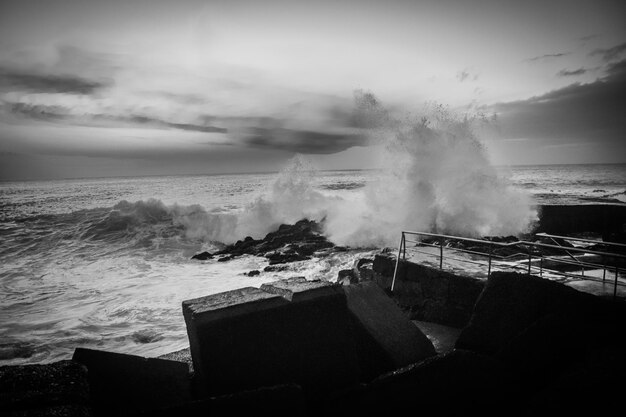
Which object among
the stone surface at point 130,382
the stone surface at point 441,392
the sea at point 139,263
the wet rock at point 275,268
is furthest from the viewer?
the wet rock at point 275,268

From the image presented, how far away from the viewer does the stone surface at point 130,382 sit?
2.07 metres

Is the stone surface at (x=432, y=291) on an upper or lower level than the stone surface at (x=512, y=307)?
lower

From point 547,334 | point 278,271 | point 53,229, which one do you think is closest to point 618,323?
point 547,334

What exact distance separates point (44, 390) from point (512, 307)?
3.54 metres

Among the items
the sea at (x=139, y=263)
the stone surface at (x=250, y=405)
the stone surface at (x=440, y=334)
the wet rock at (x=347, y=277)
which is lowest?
the sea at (x=139, y=263)

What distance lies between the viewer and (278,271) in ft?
37.8

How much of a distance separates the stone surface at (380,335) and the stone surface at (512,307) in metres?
0.44

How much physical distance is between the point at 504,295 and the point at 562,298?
0.43m

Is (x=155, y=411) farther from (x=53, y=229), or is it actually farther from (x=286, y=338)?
(x=53, y=229)

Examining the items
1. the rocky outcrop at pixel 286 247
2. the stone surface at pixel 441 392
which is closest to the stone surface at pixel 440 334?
the stone surface at pixel 441 392

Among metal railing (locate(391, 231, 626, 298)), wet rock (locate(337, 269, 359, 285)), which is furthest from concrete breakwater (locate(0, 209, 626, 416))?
wet rock (locate(337, 269, 359, 285))

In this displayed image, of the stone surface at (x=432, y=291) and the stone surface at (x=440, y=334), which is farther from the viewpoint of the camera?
the stone surface at (x=432, y=291)

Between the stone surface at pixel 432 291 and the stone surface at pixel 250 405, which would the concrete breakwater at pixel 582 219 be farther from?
the stone surface at pixel 250 405

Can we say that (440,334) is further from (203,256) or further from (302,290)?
(203,256)
